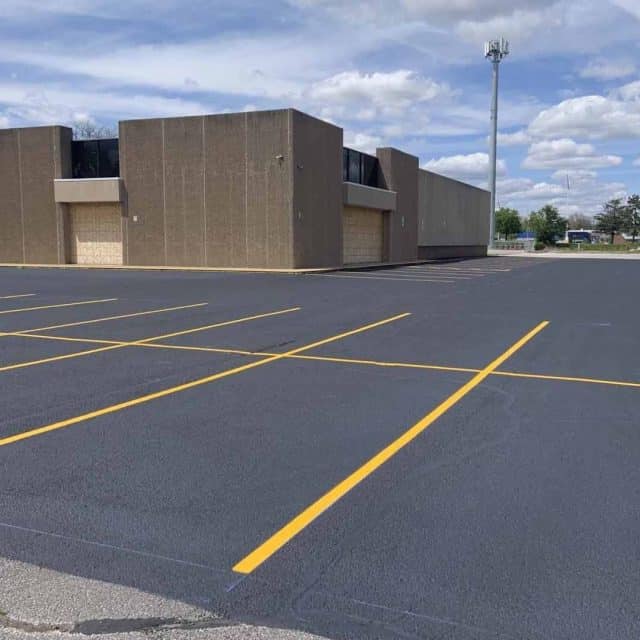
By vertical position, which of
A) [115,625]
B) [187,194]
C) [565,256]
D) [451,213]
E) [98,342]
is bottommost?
[115,625]

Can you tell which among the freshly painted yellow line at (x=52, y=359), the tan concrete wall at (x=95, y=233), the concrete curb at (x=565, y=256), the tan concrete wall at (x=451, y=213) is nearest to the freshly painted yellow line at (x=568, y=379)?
the freshly painted yellow line at (x=52, y=359)

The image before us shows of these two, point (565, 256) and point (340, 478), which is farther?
point (565, 256)

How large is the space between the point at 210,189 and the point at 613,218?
138m

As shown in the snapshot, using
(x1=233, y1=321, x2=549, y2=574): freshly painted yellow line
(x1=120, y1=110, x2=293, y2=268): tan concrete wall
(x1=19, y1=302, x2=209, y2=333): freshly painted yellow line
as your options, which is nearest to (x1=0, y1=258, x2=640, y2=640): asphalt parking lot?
(x1=233, y1=321, x2=549, y2=574): freshly painted yellow line

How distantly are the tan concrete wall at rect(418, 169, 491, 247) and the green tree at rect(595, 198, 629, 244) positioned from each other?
281 ft

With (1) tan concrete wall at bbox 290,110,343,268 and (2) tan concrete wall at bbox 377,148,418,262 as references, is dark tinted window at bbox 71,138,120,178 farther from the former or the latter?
(2) tan concrete wall at bbox 377,148,418,262

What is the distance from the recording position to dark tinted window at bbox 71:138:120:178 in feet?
119

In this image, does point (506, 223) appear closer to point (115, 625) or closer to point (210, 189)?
point (210, 189)

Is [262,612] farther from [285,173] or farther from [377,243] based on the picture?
[377,243]

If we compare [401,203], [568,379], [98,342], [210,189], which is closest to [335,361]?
[568,379]

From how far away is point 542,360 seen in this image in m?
10.3

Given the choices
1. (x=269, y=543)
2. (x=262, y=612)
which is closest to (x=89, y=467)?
(x=269, y=543)

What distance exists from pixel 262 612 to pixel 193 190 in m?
32.0

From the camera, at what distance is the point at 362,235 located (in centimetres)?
4275
